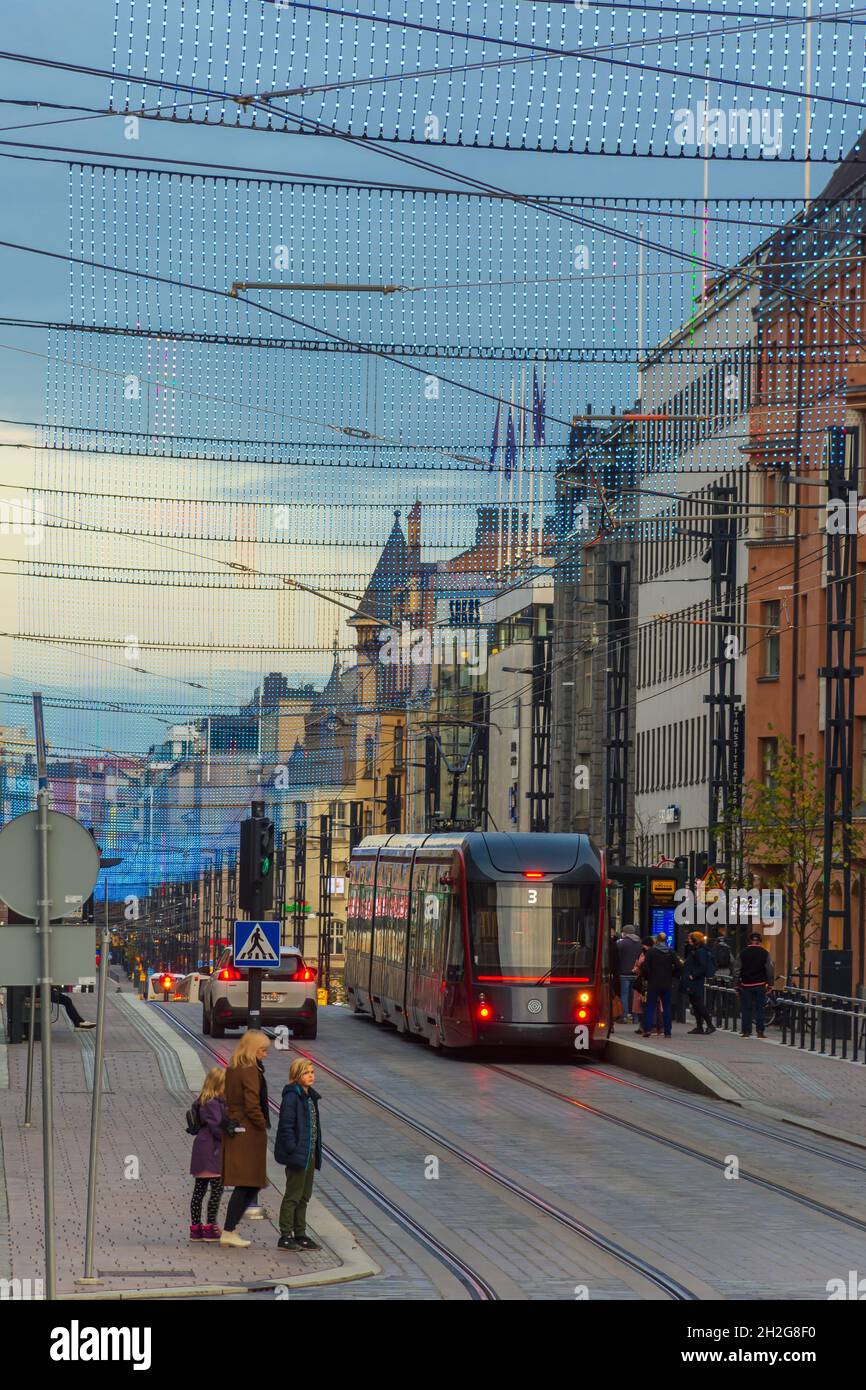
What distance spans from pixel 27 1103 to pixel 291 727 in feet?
368

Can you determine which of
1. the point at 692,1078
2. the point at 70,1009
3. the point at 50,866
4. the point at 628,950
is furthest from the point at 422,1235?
Result: the point at 628,950

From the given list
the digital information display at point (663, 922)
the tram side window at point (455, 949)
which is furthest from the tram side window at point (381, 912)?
the tram side window at point (455, 949)

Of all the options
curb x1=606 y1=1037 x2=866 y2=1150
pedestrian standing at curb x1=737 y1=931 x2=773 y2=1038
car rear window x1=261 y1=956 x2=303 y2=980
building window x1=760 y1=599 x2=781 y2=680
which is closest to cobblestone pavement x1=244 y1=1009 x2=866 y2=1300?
curb x1=606 y1=1037 x2=866 y2=1150

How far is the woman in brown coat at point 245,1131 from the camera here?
16.8 metres

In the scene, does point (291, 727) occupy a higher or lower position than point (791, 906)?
higher

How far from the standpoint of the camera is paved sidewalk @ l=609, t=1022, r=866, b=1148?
91.6 ft

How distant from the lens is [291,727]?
447ft

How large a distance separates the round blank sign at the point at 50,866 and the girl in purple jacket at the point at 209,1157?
293 centimetres

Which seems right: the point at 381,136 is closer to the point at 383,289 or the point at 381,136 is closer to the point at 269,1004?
the point at 383,289

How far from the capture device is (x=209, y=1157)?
16.9 metres

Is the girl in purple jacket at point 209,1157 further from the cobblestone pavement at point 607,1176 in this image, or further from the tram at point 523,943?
the tram at point 523,943

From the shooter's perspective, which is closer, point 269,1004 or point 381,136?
point 381,136

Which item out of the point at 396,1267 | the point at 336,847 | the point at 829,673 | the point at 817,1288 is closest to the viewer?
the point at 817,1288

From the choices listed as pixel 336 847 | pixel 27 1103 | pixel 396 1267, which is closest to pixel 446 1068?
pixel 27 1103
